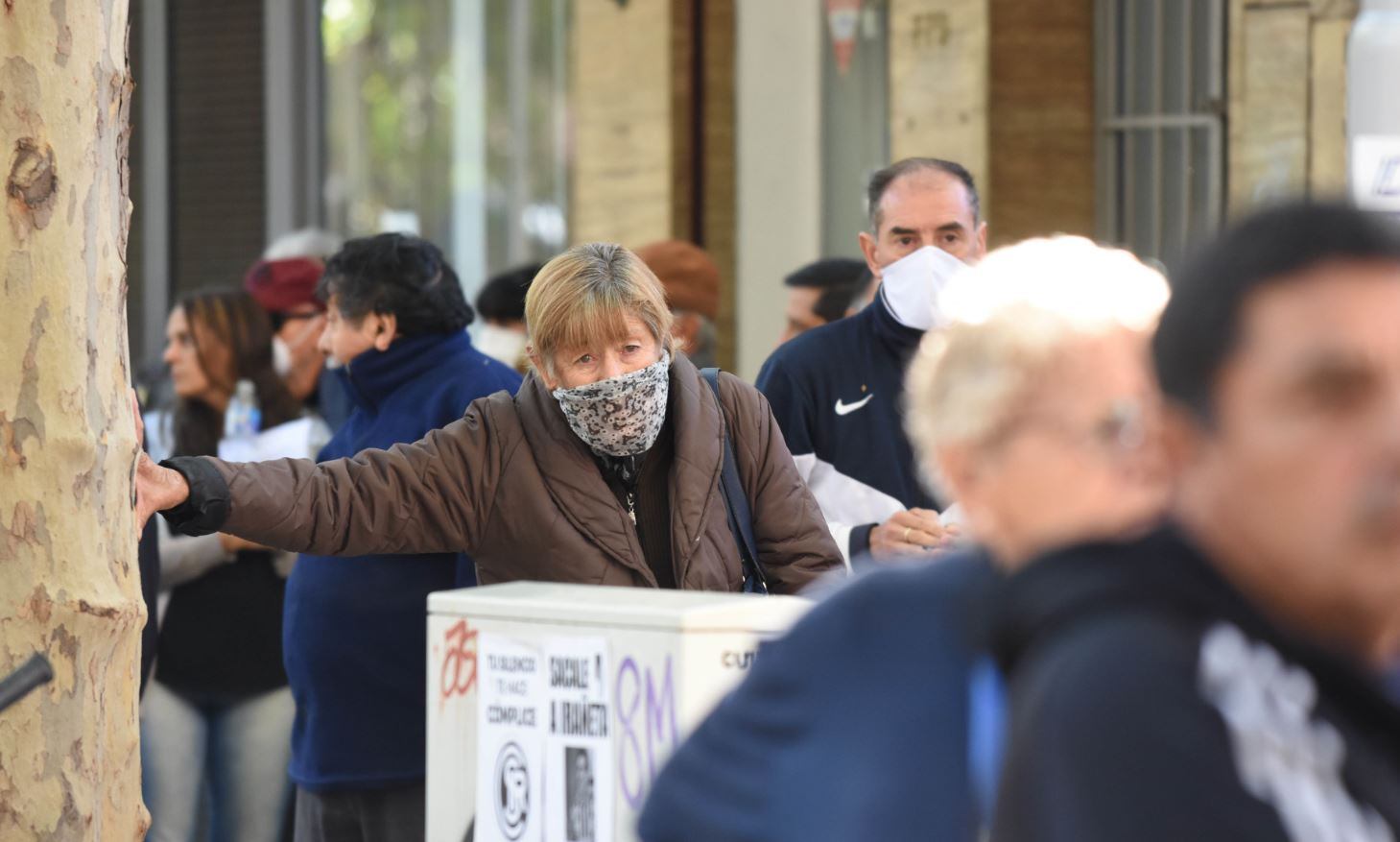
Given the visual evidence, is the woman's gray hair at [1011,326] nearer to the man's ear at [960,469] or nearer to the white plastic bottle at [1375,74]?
the man's ear at [960,469]

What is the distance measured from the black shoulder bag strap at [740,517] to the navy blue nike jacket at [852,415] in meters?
0.53

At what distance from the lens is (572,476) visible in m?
3.46

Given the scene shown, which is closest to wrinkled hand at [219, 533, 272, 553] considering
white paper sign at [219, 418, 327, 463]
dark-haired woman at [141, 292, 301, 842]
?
dark-haired woman at [141, 292, 301, 842]

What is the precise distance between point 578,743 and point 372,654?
153 cm

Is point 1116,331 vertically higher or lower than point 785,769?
higher

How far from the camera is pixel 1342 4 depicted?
24.6 ft

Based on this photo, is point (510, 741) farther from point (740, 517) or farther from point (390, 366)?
point (390, 366)

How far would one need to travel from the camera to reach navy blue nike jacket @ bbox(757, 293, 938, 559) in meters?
4.17

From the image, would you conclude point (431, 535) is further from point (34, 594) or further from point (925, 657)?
point (925, 657)

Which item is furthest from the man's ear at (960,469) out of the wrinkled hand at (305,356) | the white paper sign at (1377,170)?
the wrinkled hand at (305,356)

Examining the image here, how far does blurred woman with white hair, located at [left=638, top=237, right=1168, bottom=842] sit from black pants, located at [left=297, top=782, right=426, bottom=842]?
253 cm

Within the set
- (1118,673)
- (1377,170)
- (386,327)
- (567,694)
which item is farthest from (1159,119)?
(1118,673)

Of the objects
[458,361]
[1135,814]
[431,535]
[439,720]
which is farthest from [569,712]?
[458,361]

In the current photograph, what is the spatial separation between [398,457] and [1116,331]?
2.13 meters
